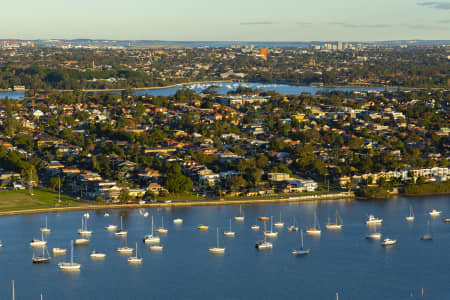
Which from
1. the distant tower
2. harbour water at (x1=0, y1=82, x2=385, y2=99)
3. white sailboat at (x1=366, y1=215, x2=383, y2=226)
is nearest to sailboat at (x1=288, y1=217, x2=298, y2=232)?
white sailboat at (x1=366, y1=215, x2=383, y2=226)

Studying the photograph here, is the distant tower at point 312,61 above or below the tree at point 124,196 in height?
above

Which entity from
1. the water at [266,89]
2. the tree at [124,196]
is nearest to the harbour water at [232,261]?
the tree at [124,196]

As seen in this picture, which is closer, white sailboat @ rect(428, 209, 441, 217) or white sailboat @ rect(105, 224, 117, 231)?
white sailboat @ rect(105, 224, 117, 231)

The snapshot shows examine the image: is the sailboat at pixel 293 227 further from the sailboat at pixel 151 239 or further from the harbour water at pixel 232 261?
the sailboat at pixel 151 239

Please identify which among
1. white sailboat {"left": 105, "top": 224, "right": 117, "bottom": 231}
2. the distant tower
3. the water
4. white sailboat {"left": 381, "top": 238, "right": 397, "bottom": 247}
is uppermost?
the distant tower

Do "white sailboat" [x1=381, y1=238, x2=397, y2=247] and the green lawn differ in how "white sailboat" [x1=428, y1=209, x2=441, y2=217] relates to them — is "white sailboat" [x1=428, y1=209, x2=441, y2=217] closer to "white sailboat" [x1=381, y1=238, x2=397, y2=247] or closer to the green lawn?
"white sailboat" [x1=381, y1=238, x2=397, y2=247]
